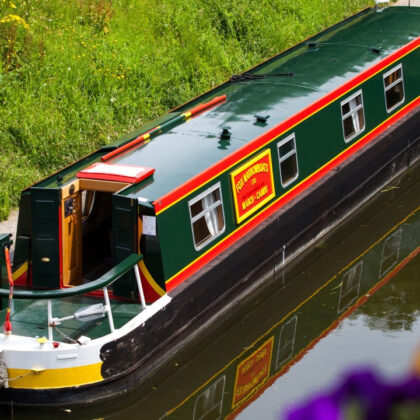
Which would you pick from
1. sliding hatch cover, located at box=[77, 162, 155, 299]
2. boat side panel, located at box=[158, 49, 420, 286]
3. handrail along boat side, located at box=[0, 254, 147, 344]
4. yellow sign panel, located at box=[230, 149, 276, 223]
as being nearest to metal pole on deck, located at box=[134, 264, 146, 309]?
handrail along boat side, located at box=[0, 254, 147, 344]

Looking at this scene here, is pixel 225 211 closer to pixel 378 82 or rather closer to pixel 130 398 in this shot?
pixel 130 398

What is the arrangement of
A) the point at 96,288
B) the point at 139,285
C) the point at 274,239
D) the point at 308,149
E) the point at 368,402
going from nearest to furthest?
the point at 368,402 → the point at 96,288 → the point at 139,285 → the point at 274,239 → the point at 308,149

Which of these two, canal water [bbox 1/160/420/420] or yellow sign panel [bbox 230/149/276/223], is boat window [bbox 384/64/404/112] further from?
yellow sign panel [bbox 230/149/276/223]

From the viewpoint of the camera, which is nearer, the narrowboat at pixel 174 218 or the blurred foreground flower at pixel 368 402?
the blurred foreground flower at pixel 368 402

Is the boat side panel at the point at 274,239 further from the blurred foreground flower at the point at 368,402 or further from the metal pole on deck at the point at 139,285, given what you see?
the blurred foreground flower at the point at 368,402

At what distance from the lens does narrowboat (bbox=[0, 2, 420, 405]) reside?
6.50m

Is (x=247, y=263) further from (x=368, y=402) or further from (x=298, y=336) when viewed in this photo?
(x=368, y=402)

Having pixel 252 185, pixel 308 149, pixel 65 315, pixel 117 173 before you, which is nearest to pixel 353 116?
pixel 308 149

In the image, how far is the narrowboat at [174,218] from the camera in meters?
6.50

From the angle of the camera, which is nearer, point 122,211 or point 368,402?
point 368,402

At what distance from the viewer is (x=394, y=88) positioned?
11477 millimetres

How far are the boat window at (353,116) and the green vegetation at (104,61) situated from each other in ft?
11.5

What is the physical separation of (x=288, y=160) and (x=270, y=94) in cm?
100

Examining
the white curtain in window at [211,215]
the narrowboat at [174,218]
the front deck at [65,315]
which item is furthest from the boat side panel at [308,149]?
the front deck at [65,315]
